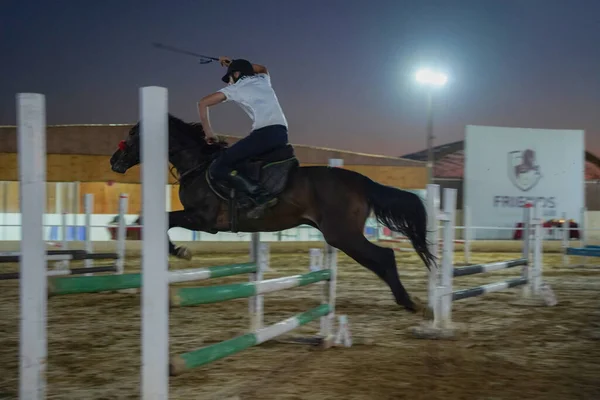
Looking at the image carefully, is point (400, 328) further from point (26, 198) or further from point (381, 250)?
point (26, 198)

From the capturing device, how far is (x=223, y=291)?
3156 millimetres

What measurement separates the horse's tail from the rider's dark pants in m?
0.93

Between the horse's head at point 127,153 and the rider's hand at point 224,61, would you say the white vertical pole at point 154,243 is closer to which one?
the rider's hand at point 224,61

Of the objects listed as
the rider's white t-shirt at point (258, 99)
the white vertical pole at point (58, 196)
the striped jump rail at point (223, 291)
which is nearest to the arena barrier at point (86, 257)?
the rider's white t-shirt at point (258, 99)

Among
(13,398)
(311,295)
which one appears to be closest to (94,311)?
(311,295)

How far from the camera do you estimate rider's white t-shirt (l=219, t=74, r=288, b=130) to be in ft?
15.8

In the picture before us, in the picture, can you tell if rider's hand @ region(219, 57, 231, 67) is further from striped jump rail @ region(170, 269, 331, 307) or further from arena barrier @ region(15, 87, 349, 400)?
arena barrier @ region(15, 87, 349, 400)

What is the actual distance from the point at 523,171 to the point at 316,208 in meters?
18.6

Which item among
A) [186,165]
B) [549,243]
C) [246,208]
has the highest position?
[186,165]

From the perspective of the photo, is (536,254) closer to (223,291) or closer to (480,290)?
(480,290)

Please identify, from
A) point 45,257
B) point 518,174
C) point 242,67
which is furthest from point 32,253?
point 518,174

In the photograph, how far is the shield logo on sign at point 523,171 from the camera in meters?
22.0

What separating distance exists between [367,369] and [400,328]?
163cm

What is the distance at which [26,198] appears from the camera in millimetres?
2387
